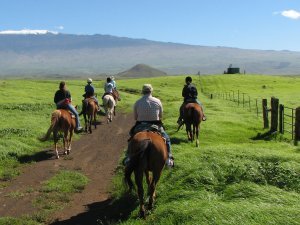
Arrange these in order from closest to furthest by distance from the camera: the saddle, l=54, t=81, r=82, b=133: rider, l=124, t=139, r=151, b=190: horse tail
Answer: l=124, t=139, r=151, b=190: horse tail → the saddle → l=54, t=81, r=82, b=133: rider

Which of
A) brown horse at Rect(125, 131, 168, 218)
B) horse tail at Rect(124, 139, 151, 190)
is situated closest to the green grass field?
brown horse at Rect(125, 131, 168, 218)

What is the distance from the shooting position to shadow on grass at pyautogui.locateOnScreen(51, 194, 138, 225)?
39.1ft

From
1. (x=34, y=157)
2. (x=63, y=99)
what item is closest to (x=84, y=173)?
(x=34, y=157)

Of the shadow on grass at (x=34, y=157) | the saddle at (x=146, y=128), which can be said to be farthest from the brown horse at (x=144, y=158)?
the shadow on grass at (x=34, y=157)

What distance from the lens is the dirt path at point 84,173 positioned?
12.8m

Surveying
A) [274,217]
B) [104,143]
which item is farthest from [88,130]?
[274,217]

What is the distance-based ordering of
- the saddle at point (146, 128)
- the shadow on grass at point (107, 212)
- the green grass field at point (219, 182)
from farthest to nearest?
the saddle at point (146, 128) < the shadow on grass at point (107, 212) < the green grass field at point (219, 182)

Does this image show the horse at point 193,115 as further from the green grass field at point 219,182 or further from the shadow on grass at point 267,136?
the shadow on grass at point 267,136

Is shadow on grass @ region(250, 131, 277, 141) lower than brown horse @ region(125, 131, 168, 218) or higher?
lower

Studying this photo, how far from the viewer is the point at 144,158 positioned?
→ 11.3 metres

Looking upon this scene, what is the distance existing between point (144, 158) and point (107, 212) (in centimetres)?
247

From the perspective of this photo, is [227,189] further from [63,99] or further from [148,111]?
[63,99]

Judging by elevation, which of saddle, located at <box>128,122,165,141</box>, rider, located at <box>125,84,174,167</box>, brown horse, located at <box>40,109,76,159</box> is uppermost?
rider, located at <box>125,84,174,167</box>

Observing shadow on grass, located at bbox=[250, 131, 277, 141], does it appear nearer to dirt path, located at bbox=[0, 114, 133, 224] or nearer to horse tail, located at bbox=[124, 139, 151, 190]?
dirt path, located at bbox=[0, 114, 133, 224]
